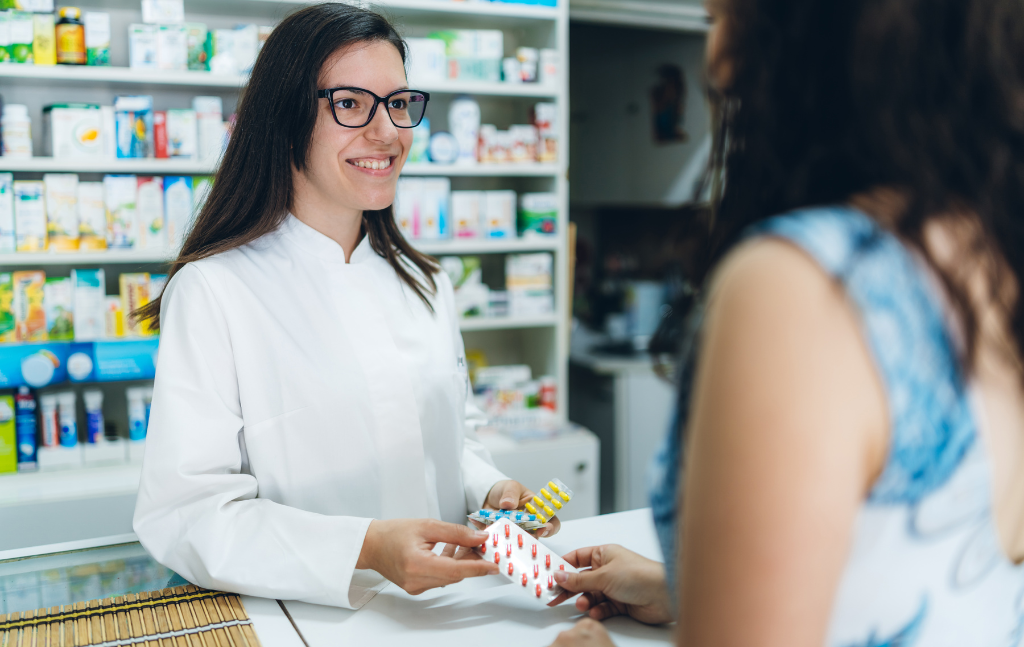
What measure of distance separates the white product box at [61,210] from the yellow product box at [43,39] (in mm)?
358

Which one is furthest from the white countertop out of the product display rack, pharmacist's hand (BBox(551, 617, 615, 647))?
the product display rack

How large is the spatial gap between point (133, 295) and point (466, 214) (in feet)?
3.95

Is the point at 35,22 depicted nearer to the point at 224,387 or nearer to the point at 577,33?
the point at 224,387

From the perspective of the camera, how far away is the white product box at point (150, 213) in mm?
2545

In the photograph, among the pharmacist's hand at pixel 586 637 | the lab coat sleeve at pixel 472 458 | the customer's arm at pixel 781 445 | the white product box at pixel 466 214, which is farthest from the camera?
the white product box at pixel 466 214

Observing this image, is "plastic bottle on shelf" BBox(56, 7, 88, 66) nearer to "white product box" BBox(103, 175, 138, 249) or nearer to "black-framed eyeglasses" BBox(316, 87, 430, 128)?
"white product box" BBox(103, 175, 138, 249)

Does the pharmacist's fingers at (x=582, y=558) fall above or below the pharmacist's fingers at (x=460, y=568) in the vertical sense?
below

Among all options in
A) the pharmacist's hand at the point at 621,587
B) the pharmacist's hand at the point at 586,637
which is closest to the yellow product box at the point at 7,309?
the pharmacist's hand at the point at 621,587

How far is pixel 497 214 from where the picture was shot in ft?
9.99

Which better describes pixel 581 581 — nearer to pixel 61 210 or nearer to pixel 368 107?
pixel 368 107

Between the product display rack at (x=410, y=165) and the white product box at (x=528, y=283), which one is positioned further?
the white product box at (x=528, y=283)

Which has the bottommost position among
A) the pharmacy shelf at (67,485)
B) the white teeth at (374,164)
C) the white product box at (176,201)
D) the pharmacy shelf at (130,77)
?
the pharmacy shelf at (67,485)

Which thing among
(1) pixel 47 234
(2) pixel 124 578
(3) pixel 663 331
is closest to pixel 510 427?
(1) pixel 47 234

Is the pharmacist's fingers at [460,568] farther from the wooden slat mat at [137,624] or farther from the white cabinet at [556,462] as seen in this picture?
the white cabinet at [556,462]
